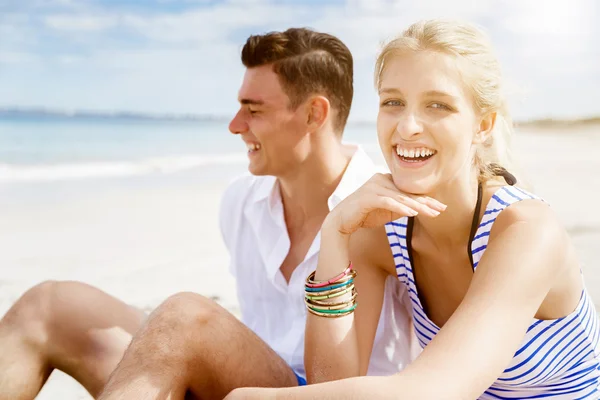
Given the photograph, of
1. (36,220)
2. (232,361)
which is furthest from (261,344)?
(36,220)

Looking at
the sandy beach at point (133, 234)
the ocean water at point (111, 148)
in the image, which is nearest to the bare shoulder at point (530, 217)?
the sandy beach at point (133, 234)

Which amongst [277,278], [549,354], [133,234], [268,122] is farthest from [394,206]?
[133,234]

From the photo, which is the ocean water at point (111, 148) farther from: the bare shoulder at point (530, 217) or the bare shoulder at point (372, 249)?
the bare shoulder at point (530, 217)

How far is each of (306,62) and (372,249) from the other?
146cm

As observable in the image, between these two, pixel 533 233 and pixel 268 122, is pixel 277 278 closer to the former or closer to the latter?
pixel 268 122

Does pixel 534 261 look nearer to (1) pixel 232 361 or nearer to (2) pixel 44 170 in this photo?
(1) pixel 232 361

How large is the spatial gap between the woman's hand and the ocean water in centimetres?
965

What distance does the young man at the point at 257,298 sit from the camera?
2.31 metres

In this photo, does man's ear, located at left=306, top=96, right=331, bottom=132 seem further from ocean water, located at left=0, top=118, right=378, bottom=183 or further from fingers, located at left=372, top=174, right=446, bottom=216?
ocean water, located at left=0, top=118, right=378, bottom=183

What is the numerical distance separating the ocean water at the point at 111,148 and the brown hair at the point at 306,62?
8.41 m

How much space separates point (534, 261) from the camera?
76.1 inches

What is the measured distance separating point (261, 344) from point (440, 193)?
82 centimetres

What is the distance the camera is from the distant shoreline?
22.4m

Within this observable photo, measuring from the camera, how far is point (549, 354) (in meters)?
2.13
